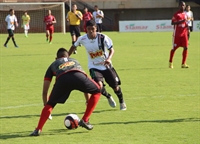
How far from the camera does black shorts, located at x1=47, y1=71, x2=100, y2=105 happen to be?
7.73 m

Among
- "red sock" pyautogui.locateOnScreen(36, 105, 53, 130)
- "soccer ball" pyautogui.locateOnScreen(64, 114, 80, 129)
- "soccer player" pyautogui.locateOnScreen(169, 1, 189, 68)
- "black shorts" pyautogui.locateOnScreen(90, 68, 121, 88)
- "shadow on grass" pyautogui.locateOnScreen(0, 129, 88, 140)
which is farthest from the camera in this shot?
"soccer player" pyautogui.locateOnScreen(169, 1, 189, 68)

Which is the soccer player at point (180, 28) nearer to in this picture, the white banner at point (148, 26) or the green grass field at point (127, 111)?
the green grass field at point (127, 111)

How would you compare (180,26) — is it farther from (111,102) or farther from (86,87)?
(86,87)

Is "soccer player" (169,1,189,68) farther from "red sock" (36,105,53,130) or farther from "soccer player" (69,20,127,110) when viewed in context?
"red sock" (36,105,53,130)

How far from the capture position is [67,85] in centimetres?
775

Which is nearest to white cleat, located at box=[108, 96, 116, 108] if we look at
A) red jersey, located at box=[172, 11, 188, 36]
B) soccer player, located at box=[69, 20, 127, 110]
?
soccer player, located at box=[69, 20, 127, 110]

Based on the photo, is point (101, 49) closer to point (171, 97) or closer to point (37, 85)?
point (171, 97)

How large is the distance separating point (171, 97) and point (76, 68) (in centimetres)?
432

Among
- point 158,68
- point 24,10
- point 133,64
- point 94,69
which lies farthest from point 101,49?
point 24,10

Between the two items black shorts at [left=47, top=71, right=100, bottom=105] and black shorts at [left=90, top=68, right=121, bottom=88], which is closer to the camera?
black shorts at [left=47, top=71, right=100, bottom=105]

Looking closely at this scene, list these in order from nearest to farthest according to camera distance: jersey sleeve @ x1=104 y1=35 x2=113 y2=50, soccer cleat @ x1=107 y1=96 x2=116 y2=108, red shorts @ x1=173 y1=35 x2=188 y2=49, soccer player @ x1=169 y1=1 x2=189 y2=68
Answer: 1. jersey sleeve @ x1=104 y1=35 x2=113 y2=50
2. soccer cleat @ x1=107 y1=96 x2=116 y2=108
3. soccer player @ x1=169 y1=1 x2=189 y2=68
4. red shorts @ x1=173 y1=35 x2=188 y2=49

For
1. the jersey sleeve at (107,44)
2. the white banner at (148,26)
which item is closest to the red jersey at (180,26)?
the jersey sleeve at (107,44)

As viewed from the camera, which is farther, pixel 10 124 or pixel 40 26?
pixel 40 26

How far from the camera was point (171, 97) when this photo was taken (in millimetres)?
11633
